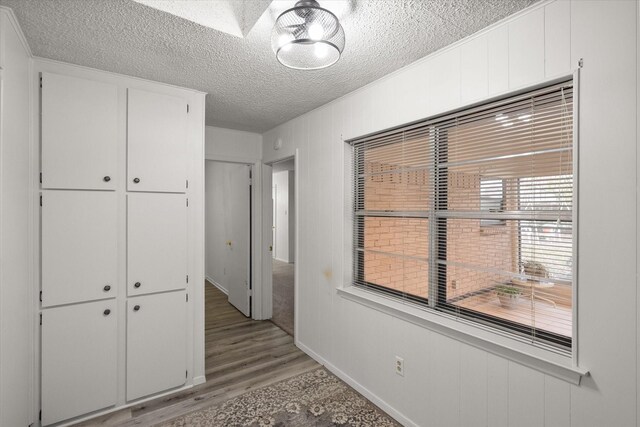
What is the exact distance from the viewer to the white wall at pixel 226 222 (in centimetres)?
430

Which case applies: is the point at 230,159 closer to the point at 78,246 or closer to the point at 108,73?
the point at 108,73

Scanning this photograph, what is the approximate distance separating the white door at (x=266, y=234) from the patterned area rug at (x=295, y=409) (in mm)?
1600

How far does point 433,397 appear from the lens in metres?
1.99

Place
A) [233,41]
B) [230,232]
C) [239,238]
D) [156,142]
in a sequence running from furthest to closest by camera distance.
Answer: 1. [230,232]
2. [239,238]
3. [156,142]
4. [233,41]

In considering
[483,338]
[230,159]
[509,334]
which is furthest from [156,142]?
[509,334]

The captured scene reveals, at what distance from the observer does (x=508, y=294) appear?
1722 millimetres

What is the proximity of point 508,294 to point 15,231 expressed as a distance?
2780mm

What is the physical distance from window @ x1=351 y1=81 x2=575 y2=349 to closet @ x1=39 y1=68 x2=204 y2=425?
1671 millimetres

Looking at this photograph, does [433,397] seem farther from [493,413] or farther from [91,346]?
[91,346]

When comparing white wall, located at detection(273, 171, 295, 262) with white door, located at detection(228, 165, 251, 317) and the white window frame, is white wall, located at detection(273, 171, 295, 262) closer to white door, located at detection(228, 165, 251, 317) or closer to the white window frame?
white door, located at detection(228, 165, 251, 317)

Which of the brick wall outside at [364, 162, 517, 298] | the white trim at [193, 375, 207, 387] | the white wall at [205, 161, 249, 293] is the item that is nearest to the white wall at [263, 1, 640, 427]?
the brick wall outside at [364, 162, 517, 298]

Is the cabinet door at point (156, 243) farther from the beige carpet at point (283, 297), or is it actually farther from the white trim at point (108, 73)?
the beige carpet at point (283, 297)

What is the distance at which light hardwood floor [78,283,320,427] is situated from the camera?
231 centimetres

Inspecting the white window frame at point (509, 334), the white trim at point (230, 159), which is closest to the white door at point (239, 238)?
the white trim at point (230, 159)
